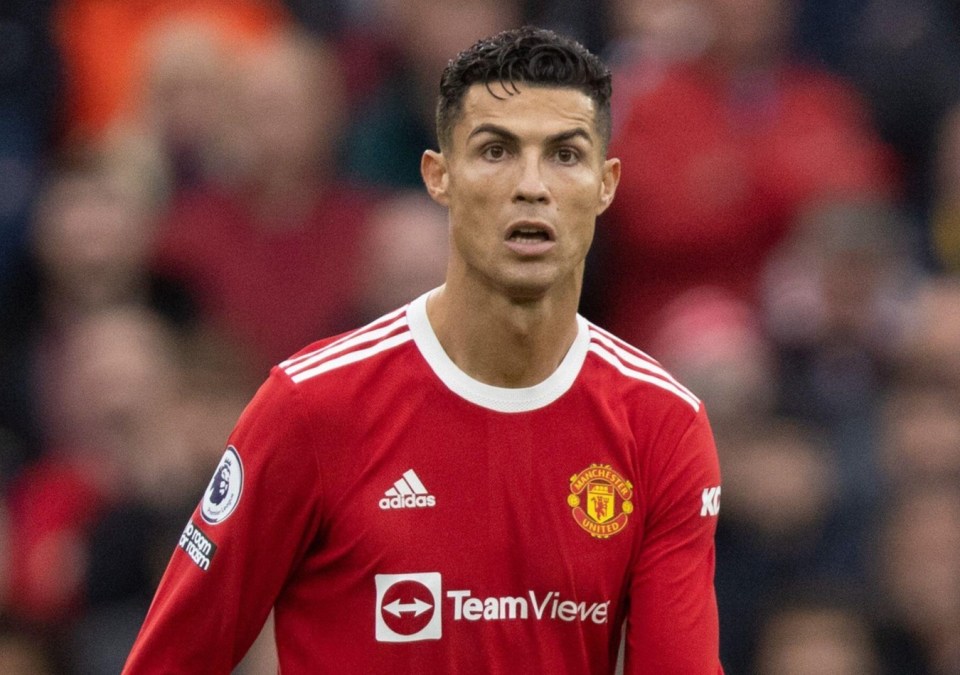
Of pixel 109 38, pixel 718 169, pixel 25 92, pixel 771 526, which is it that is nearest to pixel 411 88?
pixel 718 169

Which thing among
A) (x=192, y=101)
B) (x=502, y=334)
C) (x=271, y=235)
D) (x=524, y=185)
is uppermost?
(x=192, y=101)

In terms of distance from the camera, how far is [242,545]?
4.56 metres

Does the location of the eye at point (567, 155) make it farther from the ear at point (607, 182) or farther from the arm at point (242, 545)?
the arm at point (242, 545)

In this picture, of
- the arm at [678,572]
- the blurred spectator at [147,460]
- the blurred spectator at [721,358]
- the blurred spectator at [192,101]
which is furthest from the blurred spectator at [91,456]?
the arm at [678,572]

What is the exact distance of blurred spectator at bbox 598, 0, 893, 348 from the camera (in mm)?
8328

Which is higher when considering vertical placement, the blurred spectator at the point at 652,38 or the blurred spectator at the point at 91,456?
the blurred spectator at the point at 652,38

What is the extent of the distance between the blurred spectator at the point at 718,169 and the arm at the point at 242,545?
381 centimetres

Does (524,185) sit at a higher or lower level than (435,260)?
lower

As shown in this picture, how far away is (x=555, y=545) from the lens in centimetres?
466

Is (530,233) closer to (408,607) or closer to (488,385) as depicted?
(488,385)

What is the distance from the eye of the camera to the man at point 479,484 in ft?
15.0

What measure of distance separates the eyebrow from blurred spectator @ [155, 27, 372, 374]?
130 inches

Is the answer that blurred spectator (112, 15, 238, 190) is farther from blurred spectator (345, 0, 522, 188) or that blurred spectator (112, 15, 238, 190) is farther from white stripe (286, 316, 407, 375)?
white stripe (286, 316, 407, 375)

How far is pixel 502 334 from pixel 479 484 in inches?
13.8
